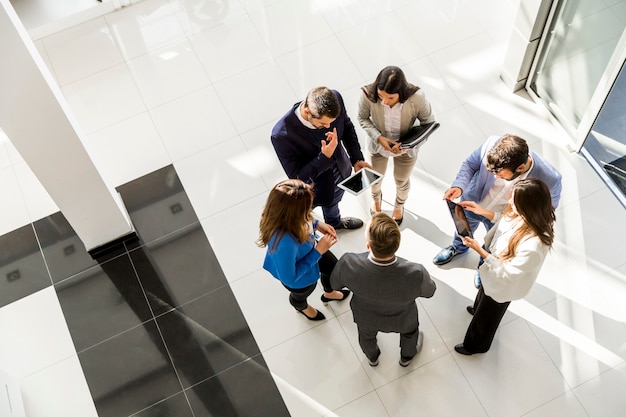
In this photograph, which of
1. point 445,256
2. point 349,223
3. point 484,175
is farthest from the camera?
point 349,223

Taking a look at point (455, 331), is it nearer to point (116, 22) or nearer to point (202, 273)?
point (202, 273)

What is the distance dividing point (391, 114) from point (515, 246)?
1123 mm

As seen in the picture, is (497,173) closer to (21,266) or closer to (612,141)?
(612,141)

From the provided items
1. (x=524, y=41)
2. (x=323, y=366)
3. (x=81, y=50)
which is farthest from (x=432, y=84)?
(x=81, y=50)

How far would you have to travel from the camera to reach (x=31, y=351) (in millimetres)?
4508

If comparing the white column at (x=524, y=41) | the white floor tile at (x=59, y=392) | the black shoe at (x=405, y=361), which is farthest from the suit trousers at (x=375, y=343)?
the white column at (x=524, y=41)

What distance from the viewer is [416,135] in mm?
3877

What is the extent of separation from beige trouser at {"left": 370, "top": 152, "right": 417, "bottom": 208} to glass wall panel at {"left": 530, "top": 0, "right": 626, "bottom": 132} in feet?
5.56

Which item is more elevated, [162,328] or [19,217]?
[19,217]

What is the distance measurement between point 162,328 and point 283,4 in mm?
3522

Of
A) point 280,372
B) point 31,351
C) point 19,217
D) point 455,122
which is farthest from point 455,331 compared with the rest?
point 19,217

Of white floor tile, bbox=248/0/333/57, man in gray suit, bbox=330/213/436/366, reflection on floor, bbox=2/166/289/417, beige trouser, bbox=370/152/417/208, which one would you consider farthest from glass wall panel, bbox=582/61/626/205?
reflection on floor, bbox=2/166/289/417

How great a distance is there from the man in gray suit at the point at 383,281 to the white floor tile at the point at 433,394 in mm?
622

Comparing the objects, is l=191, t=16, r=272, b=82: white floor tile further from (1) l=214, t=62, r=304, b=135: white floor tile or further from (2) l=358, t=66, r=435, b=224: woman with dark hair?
(2) l=358, t=66, r=435, b=224: woman with dark hair
